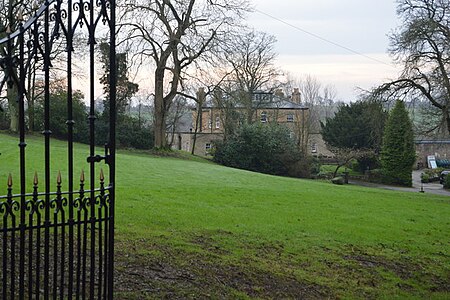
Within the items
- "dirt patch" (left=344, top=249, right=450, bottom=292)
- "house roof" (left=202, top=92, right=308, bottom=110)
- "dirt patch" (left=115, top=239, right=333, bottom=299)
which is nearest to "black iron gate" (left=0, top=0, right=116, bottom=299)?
"dirt patch" (left=115, top=239, right=333, bottom=299)

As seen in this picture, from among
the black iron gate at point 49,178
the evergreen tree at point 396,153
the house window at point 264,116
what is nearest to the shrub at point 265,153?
the evergreen tree at point 396,153

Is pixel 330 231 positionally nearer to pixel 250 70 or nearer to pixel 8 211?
pixel 8 211

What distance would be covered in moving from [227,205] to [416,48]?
45.4 feet

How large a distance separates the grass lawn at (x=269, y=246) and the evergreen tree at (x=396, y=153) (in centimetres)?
2500

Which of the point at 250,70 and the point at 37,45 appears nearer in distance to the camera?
the point at 37,45

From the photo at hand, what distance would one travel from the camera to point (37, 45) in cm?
402

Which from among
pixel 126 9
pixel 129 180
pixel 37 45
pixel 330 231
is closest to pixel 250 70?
pixel 126 9

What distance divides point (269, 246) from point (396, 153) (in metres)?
34.8

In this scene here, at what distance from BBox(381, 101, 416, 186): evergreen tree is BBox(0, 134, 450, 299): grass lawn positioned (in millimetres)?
25004

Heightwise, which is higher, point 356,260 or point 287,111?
point 287,111

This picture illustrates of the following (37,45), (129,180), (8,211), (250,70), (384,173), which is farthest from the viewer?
(250,70)

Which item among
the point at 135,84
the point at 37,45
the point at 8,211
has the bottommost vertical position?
the point at 8,211

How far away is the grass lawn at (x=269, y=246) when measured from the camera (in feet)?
21.9

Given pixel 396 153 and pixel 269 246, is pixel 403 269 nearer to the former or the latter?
pixel 269 246
